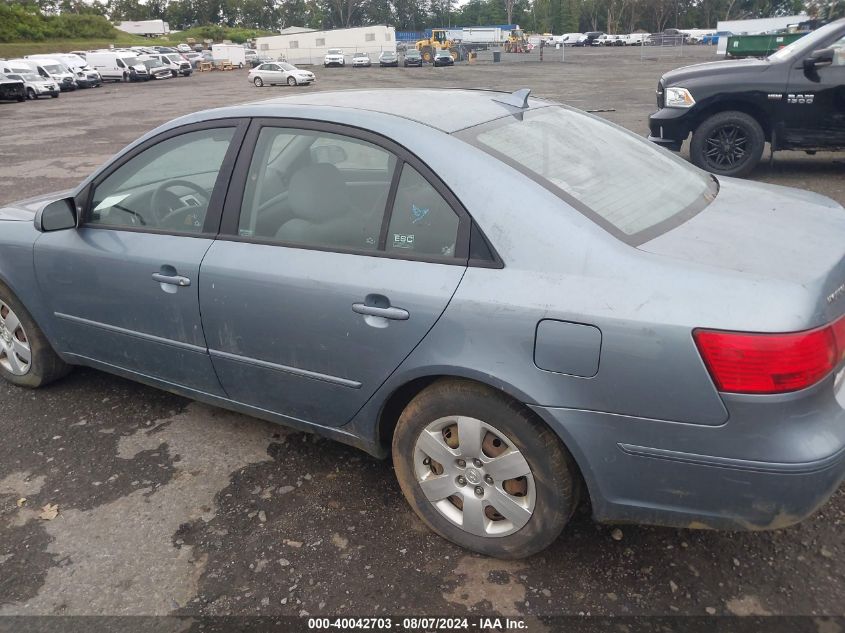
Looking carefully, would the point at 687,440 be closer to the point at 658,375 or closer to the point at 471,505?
the point at 658,375

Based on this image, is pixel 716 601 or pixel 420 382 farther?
pixel 420 382

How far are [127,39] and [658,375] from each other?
87.1 m

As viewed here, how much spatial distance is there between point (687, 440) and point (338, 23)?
12478 cm

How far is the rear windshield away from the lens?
2.45m

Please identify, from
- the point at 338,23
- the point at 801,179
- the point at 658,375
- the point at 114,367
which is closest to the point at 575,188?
Result: the point at 658,375

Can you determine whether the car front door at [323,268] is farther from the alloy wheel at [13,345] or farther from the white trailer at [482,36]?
the white trailer at [482,36]

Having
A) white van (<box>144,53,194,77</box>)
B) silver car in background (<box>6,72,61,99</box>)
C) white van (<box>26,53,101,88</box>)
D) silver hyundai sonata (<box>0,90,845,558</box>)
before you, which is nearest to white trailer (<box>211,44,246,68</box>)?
white van (<box>144,53,194,77</box>)

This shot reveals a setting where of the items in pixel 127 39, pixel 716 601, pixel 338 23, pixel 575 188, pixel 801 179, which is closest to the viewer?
pixel 716 601

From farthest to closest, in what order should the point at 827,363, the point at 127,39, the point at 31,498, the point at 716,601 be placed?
the point at 127,39 < the point at 31,498 < the point at 716,601 < the point at 827,363

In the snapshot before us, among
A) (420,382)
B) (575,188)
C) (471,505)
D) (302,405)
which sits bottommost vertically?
(471,505)

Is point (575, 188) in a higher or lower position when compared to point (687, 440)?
higher

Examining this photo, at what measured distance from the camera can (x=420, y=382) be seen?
255 centimetres

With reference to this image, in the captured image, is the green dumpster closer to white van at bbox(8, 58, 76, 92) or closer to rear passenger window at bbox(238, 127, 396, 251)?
white van at bbox(8, 58, 76, 92)

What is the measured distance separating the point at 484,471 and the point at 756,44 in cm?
3816
